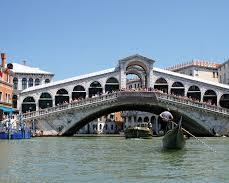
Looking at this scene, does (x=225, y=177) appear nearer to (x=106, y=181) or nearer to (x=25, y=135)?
(x=106, y=181)

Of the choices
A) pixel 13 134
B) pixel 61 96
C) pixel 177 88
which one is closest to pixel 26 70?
pixel 61 96

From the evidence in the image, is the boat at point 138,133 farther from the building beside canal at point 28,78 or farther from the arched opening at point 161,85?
the building beside canal at point 28,78

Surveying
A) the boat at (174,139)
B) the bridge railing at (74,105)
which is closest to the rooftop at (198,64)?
the bridge railing at (74,105)

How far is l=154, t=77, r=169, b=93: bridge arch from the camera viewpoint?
3383cm

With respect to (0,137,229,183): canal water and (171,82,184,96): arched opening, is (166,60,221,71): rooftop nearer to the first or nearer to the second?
(171,82,184,96): arched opening

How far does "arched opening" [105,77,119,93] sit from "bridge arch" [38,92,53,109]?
399 cm

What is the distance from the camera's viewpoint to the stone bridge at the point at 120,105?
3033 centimetres

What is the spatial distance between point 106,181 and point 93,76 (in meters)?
24.5

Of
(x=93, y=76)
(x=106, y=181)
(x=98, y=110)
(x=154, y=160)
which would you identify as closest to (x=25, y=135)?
(x=98, y=110)

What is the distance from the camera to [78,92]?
33812 mm

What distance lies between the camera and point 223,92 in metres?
33.8

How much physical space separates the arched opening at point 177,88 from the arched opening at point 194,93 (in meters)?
0.52

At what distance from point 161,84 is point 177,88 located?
115 cm

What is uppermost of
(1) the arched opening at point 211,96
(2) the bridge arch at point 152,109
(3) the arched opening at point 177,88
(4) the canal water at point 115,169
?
(3) the arched opening at point 177,88
